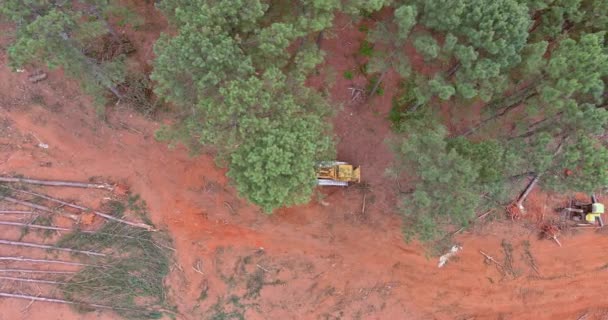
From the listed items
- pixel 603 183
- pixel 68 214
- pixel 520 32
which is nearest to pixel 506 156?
pixel 603 183

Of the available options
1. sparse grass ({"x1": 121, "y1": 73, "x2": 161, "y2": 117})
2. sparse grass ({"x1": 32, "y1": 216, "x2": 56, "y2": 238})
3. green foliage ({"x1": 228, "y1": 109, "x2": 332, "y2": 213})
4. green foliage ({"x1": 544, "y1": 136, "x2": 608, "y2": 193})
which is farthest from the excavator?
sparse grass ({"x1": 32, "y1": 216, "x2": 56, "y2": 238})

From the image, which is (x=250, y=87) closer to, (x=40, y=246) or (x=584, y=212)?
(x=40, y=246)

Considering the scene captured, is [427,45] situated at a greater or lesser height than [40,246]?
greater

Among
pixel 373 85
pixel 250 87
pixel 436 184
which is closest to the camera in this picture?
pixel 250 87

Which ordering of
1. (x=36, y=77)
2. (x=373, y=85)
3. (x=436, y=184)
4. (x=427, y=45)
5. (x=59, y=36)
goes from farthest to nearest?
1. (x=373, y=85)
2. (x=36, y=77)
3. (x=59, y=36)
4. (x=436, y=184)
5. (x=427, y=45)

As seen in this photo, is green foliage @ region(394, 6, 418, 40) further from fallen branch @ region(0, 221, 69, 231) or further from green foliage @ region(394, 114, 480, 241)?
fallen branch @ region(0, 221, 69, 231)

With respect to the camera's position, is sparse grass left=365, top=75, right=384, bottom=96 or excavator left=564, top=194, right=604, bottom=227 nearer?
excavator left=564, top=194, right=604, bottom=227

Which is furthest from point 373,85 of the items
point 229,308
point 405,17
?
point 229,308
